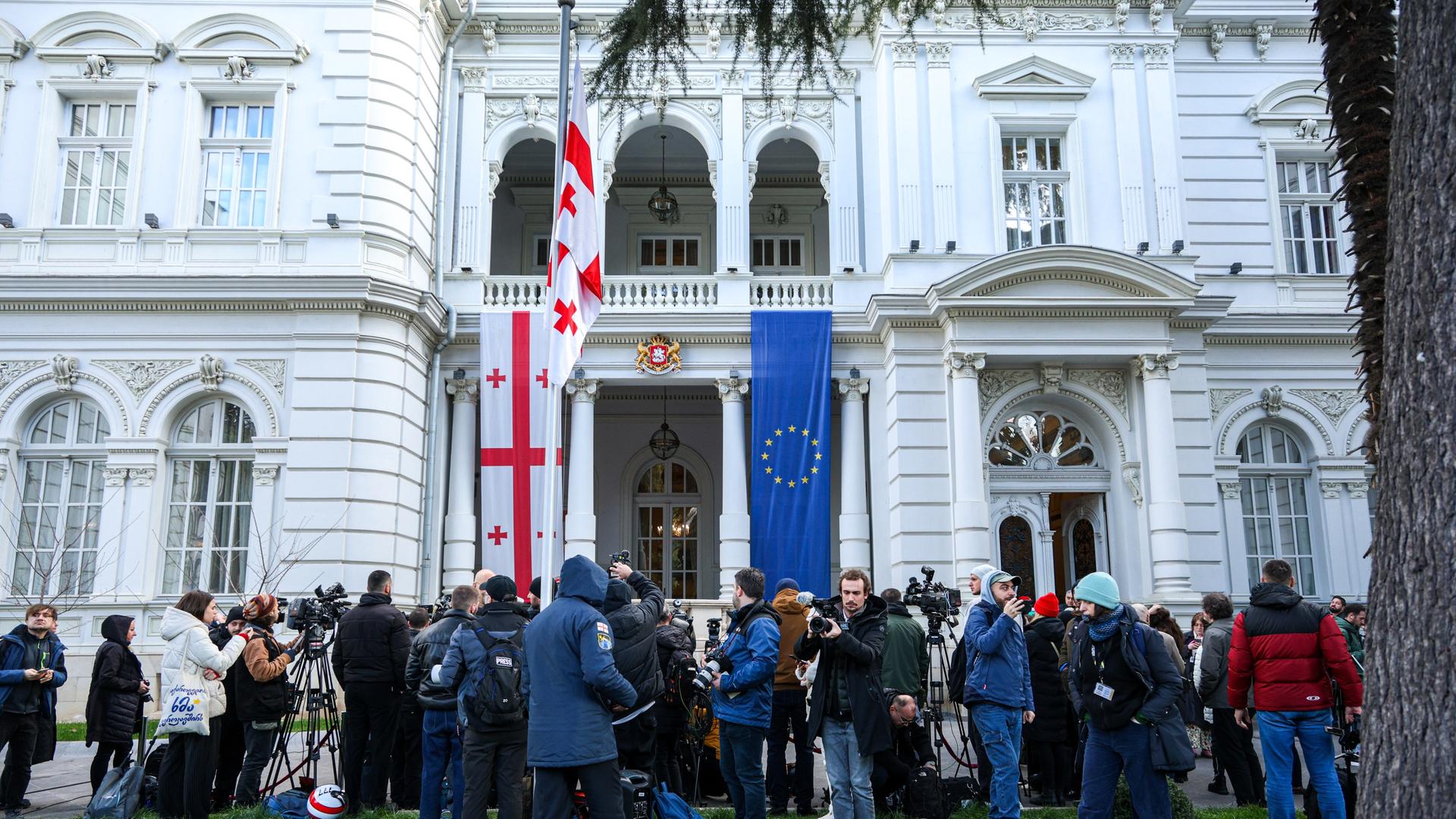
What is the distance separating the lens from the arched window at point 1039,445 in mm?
17984

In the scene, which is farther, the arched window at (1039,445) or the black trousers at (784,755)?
the arched window at (1039,445)

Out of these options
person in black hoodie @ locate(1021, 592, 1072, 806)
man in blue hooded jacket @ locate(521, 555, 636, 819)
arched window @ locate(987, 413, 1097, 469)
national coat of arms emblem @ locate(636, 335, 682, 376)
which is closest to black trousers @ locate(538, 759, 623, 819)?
man in blue hooded jacket @ locate(521, 555, 636, 819)

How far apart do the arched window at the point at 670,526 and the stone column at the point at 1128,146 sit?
998 centimetres

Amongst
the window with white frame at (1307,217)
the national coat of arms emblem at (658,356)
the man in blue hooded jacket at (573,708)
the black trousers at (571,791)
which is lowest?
the black trousers at (571,791)

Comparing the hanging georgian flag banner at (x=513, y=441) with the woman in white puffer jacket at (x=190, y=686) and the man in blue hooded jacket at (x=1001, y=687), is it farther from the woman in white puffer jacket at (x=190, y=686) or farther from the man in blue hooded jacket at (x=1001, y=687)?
the man in blue hooded jacket at (x=1001, y=687)

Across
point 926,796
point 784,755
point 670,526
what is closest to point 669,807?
point 784,755

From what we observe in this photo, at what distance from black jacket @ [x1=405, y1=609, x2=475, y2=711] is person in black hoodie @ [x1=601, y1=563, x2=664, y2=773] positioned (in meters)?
1.06

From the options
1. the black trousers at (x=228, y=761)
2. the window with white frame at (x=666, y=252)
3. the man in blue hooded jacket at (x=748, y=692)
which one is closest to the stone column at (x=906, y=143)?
the window with white frame at (x=666, y=252)

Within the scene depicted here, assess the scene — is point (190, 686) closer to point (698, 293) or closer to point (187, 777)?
point (187, 777)

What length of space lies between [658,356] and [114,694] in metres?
10.5

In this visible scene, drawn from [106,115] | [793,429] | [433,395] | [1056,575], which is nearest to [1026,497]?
[1056,575]

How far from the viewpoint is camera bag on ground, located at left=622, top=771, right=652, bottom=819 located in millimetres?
6574

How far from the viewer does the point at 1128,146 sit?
1820 cm

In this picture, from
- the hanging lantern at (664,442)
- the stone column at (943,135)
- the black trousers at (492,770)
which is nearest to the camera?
the black trousers at (492,770)
